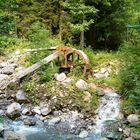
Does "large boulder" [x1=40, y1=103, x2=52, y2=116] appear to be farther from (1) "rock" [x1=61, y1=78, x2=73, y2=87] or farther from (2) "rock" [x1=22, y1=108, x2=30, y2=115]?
(1) "rock" [x1=61, y1=78, x2=73, y2=87]

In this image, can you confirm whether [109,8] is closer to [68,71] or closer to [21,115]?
[68,71]

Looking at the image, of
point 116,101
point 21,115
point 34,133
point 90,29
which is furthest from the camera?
point 90,29

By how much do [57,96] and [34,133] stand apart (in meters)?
2.27

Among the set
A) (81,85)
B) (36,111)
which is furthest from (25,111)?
(81,85)

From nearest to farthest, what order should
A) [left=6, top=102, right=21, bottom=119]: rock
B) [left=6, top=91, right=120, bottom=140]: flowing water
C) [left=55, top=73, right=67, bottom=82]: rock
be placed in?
[left=6, top=91, right=120, bottom=140]: flowing water < [left=6, top=102, right=21, bottom=119]: rock < [left=55, top=73, right=67, bottom=82]: rock

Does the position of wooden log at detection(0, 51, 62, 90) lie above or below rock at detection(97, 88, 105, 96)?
above

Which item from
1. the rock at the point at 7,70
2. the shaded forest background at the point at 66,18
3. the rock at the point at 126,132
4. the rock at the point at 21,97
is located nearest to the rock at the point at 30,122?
the rock at the point at 21,97

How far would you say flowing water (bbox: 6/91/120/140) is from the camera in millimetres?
11320

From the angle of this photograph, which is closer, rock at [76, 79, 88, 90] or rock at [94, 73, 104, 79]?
rock at [76, 79, 88, 90]

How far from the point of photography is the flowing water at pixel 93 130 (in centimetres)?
1132

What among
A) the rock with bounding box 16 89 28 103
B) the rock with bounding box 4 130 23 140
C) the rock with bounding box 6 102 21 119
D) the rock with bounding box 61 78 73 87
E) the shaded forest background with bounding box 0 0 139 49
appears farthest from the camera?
the shaded forest background with bounding box 0 0 139 49

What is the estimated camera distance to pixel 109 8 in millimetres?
19859

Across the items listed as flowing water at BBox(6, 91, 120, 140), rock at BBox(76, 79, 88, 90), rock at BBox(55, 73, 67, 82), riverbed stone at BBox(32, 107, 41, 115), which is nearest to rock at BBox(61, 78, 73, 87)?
rock at BBox(55, 73, 67, 82)

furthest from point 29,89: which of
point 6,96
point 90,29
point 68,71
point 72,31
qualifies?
point 90,29
